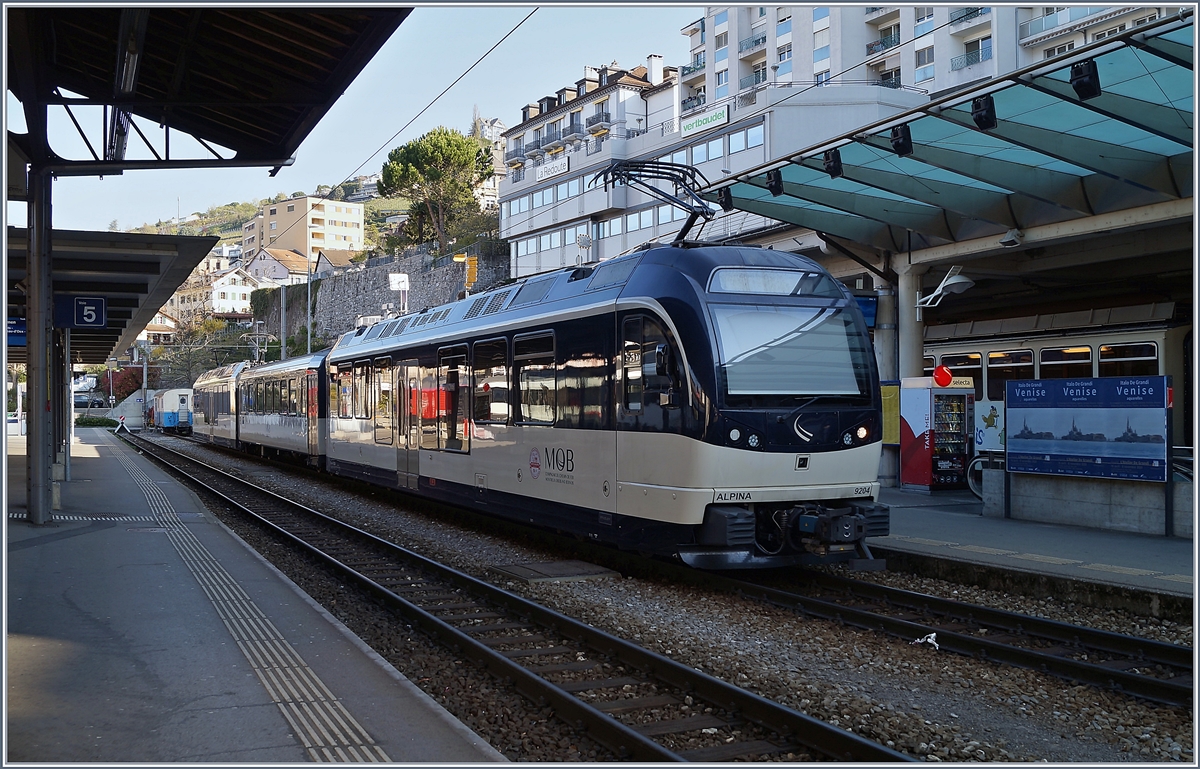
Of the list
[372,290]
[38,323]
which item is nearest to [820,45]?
[372,290]

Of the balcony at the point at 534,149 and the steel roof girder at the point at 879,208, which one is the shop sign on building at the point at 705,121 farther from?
the balcony at the point at 534,149

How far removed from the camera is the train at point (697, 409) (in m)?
8.93

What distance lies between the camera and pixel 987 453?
17.4 metres

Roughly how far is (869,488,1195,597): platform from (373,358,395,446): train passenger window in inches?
326

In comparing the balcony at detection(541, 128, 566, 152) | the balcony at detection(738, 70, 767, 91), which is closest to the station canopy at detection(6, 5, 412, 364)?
the balcony at detection(738, 70, 767, 91)

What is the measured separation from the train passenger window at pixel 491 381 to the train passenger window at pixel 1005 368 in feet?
39.6

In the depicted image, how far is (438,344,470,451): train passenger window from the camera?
44.1 ft

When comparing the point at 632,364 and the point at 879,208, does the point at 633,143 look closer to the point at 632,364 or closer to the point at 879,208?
the point at 879,208

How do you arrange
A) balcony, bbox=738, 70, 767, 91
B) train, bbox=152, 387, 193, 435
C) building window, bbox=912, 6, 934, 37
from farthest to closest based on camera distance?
balcony, bbox=738, 70, 767, 91 < train, bbox=152, 387, 193, 435 < building window, bbox=912, 6, 934, 37

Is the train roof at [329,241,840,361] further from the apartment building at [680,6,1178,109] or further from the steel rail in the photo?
the apartment building at [680,6,1178,109]

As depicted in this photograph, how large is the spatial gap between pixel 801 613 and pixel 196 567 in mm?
6174

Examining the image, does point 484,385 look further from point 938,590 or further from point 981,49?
point 981,49

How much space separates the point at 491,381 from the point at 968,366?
13063 millimetres

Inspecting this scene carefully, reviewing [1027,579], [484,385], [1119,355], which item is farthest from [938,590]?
[1119,355]
